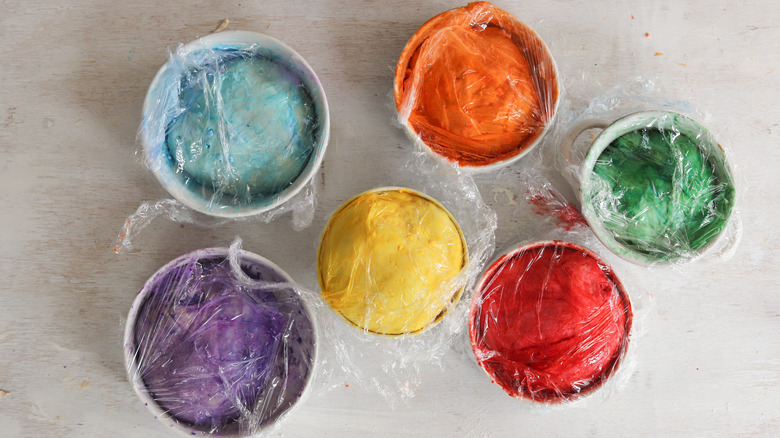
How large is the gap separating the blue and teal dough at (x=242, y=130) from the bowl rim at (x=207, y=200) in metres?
0.02

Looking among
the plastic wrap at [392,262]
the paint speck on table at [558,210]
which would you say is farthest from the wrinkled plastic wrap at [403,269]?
the paint speck on table at [558,210]

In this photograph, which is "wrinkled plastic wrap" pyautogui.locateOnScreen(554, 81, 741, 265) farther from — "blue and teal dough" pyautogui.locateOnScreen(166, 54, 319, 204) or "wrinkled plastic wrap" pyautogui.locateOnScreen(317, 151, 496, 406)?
"blue and teal dough" pyautogui.locateOnScreen(166, 54, 319, 204)

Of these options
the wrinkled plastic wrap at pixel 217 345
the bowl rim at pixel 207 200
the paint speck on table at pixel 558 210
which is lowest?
the wrinkled plastic wrap at pixel 217 345

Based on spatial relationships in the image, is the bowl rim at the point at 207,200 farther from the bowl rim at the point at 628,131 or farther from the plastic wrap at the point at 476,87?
the bowl rim at the point at 628,131

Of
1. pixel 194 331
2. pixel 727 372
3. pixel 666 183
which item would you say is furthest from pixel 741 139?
pixel 194 331

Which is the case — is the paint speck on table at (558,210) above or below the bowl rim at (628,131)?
below

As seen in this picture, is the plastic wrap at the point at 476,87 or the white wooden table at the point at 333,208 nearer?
the plastic wrap at the point at 476,87

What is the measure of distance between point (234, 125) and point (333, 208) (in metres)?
0.21

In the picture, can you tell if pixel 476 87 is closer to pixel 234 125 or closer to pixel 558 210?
pixel 558 210

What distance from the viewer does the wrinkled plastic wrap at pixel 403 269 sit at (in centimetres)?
67

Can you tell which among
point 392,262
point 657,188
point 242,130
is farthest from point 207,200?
point 657,188

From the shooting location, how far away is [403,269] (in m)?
0.67

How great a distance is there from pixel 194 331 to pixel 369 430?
33 cm

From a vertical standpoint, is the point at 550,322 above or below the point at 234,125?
below
